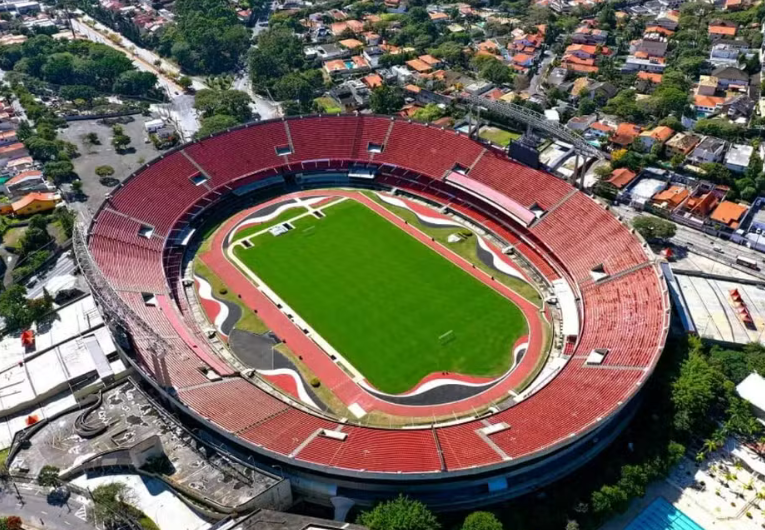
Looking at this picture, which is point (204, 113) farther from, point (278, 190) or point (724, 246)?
point (724, 246)

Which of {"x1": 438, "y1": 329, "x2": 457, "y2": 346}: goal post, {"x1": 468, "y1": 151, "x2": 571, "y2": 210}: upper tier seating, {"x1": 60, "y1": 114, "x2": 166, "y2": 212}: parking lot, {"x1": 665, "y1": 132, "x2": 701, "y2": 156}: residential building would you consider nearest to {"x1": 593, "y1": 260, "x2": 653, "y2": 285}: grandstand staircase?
{"x1": 468, "y1": 151, "x2": 571, "y2": 210}: upper tier seating

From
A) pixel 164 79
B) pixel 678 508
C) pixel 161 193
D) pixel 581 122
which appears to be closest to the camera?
pixel 678 508

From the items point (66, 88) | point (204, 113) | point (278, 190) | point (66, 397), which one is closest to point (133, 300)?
point (66, 397)

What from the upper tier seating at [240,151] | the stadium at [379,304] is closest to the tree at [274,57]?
the upper tier seating at [240,151]

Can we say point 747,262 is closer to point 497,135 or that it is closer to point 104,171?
point 497,135

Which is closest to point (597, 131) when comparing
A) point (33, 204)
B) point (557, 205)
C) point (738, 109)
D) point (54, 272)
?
point (738, 109)

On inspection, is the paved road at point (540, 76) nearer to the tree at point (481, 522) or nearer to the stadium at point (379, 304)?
the stadium at point (379, 304)

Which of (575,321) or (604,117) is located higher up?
(604,117)
